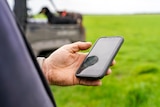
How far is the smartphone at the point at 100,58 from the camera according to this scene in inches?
61.2

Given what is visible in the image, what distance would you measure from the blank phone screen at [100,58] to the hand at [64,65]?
72 mm

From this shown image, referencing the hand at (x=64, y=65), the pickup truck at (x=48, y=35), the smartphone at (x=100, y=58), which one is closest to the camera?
the smartphone at (x=100, y=58)

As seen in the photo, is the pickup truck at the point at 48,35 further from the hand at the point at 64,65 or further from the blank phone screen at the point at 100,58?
the blank phone screen at the point at 100,58

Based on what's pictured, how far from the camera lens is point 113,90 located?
18.1ft

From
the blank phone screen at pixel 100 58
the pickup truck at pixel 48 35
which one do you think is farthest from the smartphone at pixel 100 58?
the pickup truck at pixel 48 35

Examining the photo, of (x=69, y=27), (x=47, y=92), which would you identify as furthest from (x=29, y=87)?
(x=69, y=27)

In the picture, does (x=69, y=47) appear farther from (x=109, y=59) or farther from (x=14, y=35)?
(x=14, y=35)

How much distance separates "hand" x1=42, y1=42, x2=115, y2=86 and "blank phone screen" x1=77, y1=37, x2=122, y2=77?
2.8 inches

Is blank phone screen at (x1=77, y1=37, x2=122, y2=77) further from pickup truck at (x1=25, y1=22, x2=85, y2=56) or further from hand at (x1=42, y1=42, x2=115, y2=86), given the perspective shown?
pickup truck at (x1=25, y1=22, x2=85, y2=56)

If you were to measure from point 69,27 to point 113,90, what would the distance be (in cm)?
310

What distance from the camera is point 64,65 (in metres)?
1.81

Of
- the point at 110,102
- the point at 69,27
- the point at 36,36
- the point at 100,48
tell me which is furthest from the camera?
the point at 69,27

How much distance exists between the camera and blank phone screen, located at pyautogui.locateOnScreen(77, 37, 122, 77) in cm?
156

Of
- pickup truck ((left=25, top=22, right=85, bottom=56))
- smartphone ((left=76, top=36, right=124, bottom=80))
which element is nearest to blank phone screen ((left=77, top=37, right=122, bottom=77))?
smartphone ((left=76, top=36, right=124, bottom=80))
